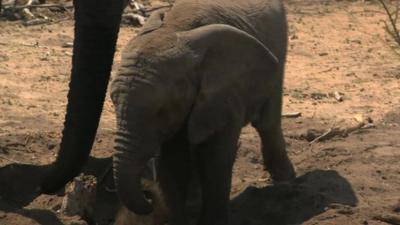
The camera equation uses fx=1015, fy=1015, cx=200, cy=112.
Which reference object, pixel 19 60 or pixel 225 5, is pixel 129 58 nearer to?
pixel 225 5

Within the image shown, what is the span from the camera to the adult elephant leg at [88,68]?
571 centimetres

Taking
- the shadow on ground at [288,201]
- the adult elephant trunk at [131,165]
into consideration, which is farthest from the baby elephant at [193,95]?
the shadow on ground at [288,201]

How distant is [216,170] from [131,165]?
0.78 m

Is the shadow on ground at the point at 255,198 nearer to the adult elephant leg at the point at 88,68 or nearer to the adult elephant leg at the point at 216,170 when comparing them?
the adult elephant leg at the point at 216,170

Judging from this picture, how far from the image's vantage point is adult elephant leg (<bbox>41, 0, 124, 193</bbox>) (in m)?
5.71

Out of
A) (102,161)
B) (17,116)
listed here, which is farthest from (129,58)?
(17,116)

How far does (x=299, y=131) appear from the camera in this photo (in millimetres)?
9352

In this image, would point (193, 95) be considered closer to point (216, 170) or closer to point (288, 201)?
point (216, 170)

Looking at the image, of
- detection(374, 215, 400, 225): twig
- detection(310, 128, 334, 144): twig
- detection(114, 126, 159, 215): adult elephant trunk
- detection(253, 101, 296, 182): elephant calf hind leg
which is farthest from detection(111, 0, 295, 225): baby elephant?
detection(310, 128, 334, 144): twig

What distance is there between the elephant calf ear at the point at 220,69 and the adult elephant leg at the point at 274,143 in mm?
691

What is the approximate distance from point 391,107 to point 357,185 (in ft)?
9.96

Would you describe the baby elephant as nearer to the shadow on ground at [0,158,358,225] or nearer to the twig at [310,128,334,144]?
the shadow on ground at [0,158,358,225]

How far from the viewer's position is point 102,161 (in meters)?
7.97

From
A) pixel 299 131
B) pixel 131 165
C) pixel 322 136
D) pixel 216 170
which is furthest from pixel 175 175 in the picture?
pixel 299 131
